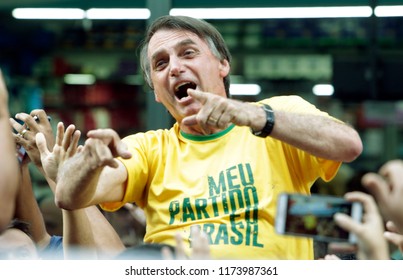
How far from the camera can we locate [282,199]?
198 centimetres

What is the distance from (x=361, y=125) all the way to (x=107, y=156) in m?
1.10

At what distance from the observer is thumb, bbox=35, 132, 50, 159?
218 cm

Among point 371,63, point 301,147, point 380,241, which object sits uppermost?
point 371,63

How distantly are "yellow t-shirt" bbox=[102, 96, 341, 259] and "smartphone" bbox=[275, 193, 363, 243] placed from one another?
119mm

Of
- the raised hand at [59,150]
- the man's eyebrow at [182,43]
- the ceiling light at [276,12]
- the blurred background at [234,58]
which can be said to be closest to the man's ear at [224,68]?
the man's eyebrow at [182,43]

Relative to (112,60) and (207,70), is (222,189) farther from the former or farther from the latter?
(112,60)

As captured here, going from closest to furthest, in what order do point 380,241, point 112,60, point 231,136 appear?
point 380,241, point 231,136, point 112,60

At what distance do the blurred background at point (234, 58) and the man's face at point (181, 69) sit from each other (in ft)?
1.15

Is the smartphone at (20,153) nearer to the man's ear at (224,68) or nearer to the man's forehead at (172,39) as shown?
the man's forehead at (172,39)

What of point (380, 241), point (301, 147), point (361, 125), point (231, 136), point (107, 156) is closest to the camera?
point (380, 241)

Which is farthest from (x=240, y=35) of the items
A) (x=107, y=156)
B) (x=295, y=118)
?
(x=107, y=156)

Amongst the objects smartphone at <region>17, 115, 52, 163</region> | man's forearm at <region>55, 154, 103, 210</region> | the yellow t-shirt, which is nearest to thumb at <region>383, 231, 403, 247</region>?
the yellow t-shirt

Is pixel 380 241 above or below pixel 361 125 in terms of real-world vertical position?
below

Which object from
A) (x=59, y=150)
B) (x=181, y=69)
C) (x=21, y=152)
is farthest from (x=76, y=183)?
(x=181, y=69)
